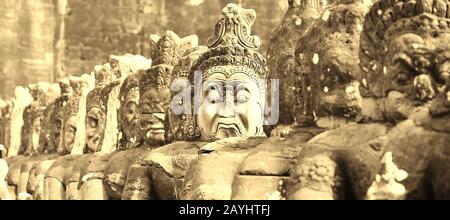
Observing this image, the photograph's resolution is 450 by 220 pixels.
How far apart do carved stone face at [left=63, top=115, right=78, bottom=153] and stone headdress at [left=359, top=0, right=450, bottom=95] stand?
630cm

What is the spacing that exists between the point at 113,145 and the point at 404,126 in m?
5.34

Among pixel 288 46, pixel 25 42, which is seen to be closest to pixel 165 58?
pixel 288 46

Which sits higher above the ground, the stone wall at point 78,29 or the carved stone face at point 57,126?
the stone wall at point 78,29

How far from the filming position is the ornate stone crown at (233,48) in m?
6.77

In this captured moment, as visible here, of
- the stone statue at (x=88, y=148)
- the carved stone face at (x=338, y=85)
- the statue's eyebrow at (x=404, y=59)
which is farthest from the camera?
the stone statue at (x=88, y=148)

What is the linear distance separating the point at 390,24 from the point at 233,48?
8.07 feet

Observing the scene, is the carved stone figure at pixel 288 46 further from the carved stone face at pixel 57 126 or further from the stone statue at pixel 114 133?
the carved stone face at pixel 57 126

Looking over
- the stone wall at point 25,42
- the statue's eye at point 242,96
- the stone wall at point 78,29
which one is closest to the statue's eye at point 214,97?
the statue's eye at point 242,96

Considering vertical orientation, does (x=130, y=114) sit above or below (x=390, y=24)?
below

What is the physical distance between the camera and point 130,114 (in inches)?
329

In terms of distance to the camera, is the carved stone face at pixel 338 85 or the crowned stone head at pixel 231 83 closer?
the carved stone face at pixel 338 85

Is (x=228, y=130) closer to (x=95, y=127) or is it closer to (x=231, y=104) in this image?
(x=231, y=104)

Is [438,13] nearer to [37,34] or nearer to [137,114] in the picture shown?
[137,114]
